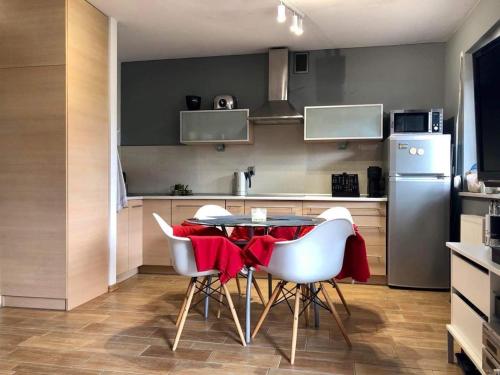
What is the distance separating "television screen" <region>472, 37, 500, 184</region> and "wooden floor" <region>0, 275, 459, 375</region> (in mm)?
1099

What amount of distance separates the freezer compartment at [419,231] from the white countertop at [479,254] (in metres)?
1.64

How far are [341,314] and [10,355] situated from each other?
87.7 inches

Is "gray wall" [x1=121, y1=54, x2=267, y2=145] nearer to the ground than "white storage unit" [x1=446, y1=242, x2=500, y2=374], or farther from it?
farther from it

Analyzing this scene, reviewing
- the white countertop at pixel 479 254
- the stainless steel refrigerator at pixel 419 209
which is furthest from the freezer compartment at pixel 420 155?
the white countertop at pixel 479 254

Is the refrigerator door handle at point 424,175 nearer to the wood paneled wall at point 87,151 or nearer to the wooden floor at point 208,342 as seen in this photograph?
the wooden floor at point 208,342

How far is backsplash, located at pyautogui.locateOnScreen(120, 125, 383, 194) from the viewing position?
4.44 m

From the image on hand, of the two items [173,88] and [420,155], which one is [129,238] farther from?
[420,155]

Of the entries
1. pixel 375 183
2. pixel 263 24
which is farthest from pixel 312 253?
pixel 263 24

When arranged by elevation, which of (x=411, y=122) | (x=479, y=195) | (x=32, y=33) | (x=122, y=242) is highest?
(x=32, y=33)

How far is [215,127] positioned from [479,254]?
3.12 meters

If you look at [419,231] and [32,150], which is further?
[419,231]

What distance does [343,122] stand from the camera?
4.08 m

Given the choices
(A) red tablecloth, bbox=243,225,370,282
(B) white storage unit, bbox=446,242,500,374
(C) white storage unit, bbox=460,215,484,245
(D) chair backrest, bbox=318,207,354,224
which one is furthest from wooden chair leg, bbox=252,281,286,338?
(C) white storage unit, bbox=460,215,484,245

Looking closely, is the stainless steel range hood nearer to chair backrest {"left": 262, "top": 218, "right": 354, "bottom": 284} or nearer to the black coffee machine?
the black coffee machine
